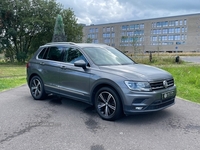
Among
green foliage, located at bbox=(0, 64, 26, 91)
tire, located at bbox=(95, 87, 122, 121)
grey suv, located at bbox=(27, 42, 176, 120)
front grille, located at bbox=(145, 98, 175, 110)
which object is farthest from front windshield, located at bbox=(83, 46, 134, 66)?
green foliage, located at bbox=(0, 64, 26, 91)

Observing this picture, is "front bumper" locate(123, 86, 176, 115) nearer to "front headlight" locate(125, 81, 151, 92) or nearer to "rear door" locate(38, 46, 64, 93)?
"front headlight" locate(125, 81, 151, 92)

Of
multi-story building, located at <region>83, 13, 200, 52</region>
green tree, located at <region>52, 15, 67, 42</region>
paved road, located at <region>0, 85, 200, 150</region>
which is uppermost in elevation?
multi-story building, located at <region>83, 13, 200, 52</region>

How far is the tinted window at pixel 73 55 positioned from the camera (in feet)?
17.3

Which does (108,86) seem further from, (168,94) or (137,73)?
(168,94)

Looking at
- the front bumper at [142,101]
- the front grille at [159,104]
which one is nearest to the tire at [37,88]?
the front bumper at [142,101]

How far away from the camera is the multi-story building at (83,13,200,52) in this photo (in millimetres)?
78812

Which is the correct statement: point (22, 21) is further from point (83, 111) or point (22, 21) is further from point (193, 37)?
point (193, 37)

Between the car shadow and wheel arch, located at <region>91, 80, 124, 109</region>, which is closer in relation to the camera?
wheel arch, located at <region>91, 80, 124, 109</region>

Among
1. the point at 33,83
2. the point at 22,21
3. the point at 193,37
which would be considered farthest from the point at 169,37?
the point at 33,83

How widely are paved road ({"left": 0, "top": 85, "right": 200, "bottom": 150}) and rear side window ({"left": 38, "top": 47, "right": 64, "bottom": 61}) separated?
1397 millimetres

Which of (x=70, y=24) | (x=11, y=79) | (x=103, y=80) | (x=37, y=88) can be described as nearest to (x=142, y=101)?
(x=103, y=80)

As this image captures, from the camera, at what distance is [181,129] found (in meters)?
4.18

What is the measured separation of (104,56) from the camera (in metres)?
5.39

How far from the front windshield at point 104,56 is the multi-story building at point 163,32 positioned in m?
68.0
